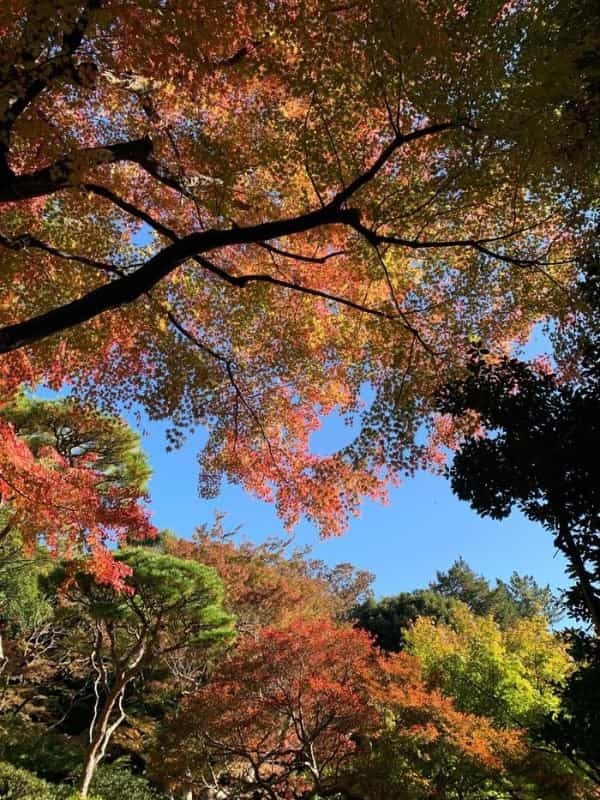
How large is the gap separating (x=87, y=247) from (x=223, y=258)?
1.61 metres

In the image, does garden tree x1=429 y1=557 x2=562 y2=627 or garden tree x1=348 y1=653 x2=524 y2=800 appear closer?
garden tree x1=348 y1=653 x2=524 y2=800

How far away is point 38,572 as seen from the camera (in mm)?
11469

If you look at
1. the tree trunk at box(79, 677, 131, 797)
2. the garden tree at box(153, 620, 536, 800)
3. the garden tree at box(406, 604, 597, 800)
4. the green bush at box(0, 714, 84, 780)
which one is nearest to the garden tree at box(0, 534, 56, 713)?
the green bush at box(0, 714, 84, 780)

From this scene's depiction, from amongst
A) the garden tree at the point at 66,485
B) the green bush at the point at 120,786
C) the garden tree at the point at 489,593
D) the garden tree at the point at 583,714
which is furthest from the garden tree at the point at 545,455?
the garden tree at the point at 489,593

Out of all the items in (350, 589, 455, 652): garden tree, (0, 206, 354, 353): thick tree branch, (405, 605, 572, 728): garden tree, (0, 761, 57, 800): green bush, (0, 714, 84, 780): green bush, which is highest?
(350, 589, 455, 652): garden tree

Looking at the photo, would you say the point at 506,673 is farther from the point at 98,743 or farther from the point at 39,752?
the point at 39,752

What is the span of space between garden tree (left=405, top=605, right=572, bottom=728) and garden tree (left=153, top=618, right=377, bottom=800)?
5.23 ft

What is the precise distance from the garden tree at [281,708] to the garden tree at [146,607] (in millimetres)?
2049

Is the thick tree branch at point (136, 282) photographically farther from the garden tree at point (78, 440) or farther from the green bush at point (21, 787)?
the green bush at point (21, 787)

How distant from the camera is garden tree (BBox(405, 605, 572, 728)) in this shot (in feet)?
26.6

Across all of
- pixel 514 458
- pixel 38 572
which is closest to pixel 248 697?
pixel 38 572

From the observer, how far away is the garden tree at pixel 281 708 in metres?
8.12

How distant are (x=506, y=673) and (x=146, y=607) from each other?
649 cm

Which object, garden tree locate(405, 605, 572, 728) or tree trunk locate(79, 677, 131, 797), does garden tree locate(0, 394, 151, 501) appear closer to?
tree trunk locate(79, 677, 131, 797)
